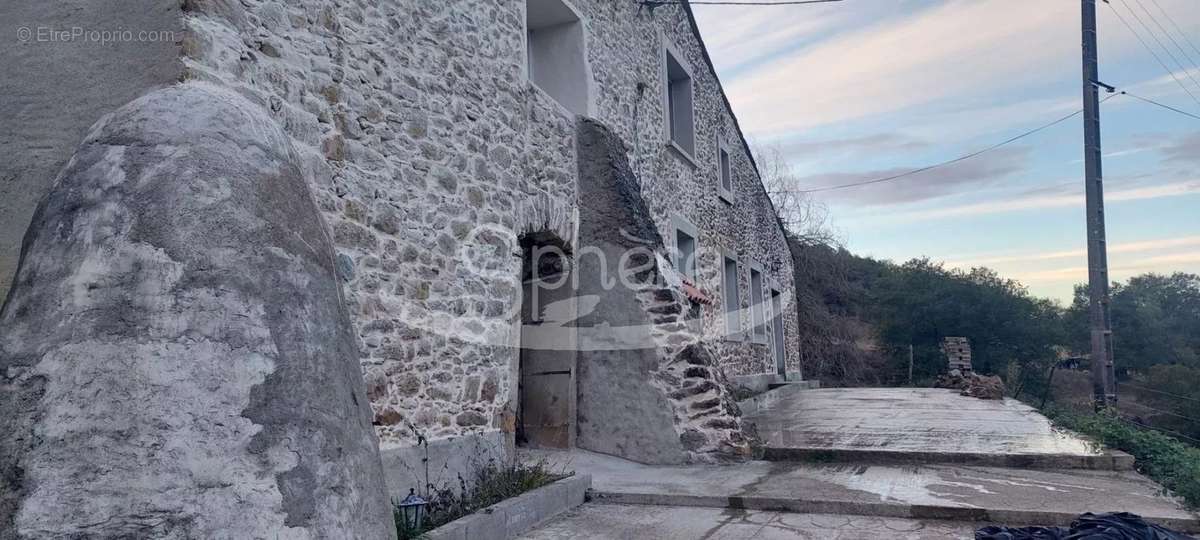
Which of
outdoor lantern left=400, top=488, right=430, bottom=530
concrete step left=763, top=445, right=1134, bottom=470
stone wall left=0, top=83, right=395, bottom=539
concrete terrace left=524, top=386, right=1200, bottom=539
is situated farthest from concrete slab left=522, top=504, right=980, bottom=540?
Answer: stone wall left=0, top=83, right=395, bottom=539

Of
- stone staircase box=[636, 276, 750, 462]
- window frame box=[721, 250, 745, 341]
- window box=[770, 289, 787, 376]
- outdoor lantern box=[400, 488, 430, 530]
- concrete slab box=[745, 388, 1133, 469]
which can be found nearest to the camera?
outdoor lantern box=[400, 488, 430, 530]

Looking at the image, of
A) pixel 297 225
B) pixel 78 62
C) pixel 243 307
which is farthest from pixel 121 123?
pixel 78 62

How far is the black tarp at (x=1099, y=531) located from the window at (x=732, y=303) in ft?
26.5

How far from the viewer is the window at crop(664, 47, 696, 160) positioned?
1095cm

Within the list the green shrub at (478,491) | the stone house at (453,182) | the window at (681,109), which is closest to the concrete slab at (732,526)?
the green shrub at (478,491)

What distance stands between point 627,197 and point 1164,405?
21.0 meters

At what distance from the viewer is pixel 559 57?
7.63 m

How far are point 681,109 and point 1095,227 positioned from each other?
6.00m

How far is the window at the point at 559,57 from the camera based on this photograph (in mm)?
7449

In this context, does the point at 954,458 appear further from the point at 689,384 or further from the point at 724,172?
the point at 724,172

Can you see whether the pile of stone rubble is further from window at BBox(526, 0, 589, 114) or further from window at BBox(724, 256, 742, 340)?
window at BBox(526, 0, 589, 114)

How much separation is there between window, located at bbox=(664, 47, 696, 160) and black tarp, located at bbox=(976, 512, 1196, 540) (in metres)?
7.79

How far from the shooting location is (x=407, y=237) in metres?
4.43

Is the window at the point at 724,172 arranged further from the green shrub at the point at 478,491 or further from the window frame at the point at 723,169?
the green shrub at the point at 478,491
